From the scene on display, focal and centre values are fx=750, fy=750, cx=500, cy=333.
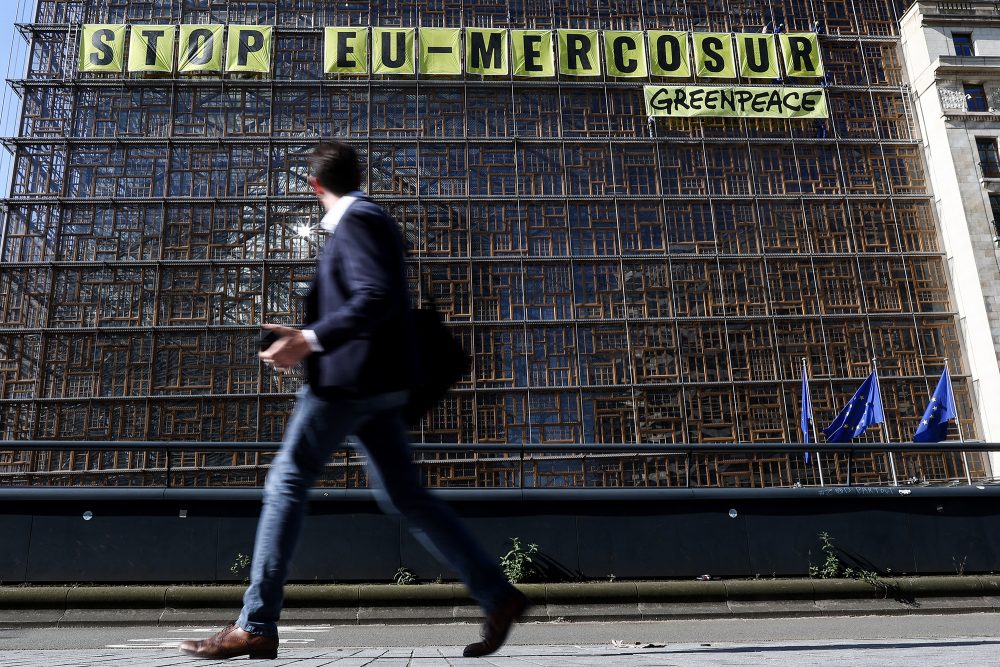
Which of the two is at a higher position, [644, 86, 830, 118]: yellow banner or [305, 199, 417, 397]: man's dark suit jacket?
[644, 86, 830, 118]: yellow banner

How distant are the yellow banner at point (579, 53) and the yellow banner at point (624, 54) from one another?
1.19 feet

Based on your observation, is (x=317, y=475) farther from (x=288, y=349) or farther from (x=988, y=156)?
(x=988, y=156)

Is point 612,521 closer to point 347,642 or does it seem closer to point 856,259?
point 347,642

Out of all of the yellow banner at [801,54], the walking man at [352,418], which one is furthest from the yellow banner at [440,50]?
the walking man at [352,418]

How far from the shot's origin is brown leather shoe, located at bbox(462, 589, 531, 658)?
8.73ft

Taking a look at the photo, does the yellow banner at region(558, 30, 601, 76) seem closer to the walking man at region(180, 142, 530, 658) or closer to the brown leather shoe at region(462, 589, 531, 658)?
the walking man at region(180, 142, 530, 658)

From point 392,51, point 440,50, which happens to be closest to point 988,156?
point 440,50

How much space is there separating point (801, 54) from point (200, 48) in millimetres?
17372

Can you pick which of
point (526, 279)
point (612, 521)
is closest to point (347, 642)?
point (612, 521)

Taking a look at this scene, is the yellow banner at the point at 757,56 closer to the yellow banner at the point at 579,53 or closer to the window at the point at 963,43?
the yellow banner at the point at 579,53

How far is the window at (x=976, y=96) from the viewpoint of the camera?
73.6 feet

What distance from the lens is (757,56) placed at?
22.2m

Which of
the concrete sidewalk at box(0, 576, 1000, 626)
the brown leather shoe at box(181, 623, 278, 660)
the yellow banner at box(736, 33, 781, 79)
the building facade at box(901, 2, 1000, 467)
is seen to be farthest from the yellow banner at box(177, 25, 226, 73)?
the brown leather shoe at box(181, 623, 278, 660)

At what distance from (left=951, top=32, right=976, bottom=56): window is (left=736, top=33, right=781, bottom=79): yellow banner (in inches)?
232
